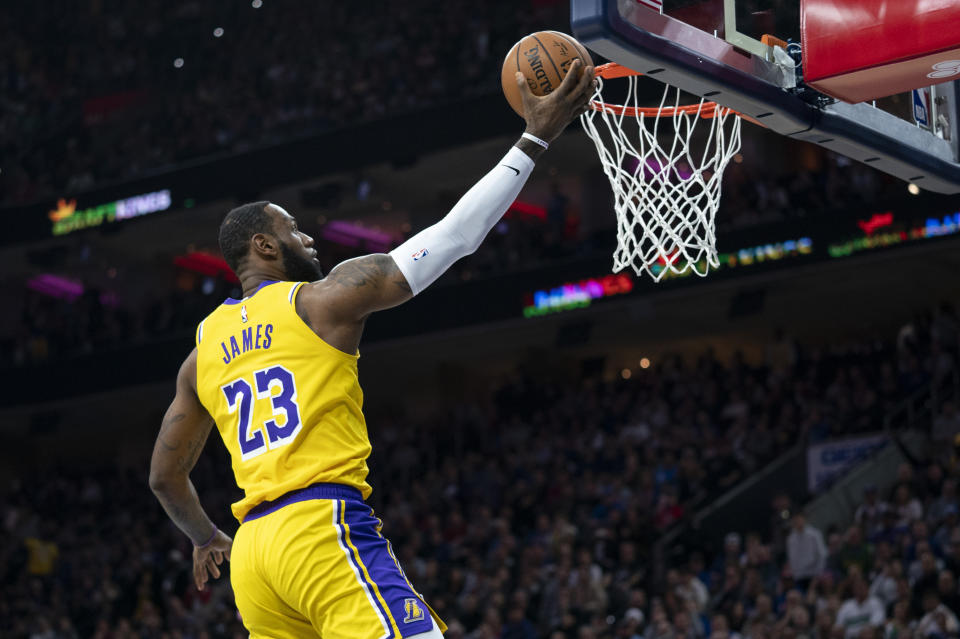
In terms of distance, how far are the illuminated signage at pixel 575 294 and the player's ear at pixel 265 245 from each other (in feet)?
49.5

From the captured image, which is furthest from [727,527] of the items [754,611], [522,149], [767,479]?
[522,149]

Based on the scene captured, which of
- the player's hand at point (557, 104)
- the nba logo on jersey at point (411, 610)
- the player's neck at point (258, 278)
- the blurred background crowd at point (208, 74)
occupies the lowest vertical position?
the nba logo on jersey at point (411, 610)

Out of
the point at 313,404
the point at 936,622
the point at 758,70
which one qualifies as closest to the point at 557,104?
the point at 313,404

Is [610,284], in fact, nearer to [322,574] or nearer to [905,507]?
[905,507]

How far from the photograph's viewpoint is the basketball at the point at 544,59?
4242mm

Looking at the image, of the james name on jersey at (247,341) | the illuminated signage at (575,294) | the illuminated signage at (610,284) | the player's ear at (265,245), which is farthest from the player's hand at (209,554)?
the illuminated signage at (575,294)

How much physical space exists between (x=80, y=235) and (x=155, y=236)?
1549 mm

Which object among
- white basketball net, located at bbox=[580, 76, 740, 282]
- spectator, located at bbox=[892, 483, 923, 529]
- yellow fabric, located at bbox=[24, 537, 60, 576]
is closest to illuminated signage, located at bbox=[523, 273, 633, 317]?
spectator, located at bbox=[892, 483, 923, 529]

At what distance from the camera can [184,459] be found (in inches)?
157

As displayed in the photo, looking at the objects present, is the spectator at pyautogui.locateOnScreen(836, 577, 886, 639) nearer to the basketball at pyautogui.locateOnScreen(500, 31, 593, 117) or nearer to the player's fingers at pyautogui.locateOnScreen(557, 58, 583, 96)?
the basketball at pyautogui.locateOnScreen(500, 31, 593, 117)

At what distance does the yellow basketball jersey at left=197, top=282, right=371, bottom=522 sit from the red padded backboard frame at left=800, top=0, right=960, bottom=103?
2.58 m

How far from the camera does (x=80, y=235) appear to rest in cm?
2395

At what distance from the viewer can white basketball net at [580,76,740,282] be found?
6141 mm

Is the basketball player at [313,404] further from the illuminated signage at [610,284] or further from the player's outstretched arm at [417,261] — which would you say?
the illuminated signage at [610,284]
